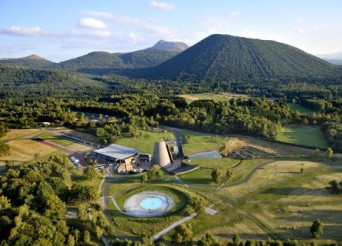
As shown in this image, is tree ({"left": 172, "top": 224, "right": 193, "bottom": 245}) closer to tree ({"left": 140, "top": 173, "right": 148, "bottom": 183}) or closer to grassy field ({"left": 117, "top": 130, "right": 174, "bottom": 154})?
tree ({"left": 140, "top": 173, "right": 148, "bottom": 183})

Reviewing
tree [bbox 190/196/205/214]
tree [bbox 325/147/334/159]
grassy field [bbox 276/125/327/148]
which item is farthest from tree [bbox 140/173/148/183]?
grassy field [bbox 276/125/327/148]

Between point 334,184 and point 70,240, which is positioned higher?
point 334,184

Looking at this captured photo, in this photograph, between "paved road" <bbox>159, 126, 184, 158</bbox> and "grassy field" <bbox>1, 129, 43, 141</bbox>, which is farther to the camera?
"grassy field" <bbox>1, 129, 43, 141</bbox>

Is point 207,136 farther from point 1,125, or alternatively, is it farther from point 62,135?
point 1,125

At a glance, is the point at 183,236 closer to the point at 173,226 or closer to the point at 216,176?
the point at 173,226

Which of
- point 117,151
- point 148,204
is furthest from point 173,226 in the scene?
point 117,151
